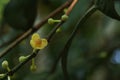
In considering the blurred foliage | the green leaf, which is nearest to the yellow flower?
the green leaf

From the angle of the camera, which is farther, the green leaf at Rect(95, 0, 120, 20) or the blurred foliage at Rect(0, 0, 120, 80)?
Result: the blurred foliage at Rect(0, 0, 120, 80)

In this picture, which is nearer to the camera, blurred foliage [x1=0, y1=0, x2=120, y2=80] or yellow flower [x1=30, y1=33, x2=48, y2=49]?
yellow flower [x1=30, y1=33, x2=48, y2=49]

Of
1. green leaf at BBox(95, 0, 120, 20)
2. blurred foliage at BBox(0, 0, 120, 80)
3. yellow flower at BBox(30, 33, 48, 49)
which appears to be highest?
yellow flower at BBox(30, 33, 48, 49)

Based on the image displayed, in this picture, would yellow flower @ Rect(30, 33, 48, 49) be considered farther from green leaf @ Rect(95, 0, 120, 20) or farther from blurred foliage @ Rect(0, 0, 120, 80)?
blurred foliage @ Rect(0, 0, 120, 80)

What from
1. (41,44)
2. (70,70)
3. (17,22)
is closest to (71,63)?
(70,70)

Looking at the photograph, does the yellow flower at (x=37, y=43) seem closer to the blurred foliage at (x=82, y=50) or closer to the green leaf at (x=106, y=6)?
the green leaf at (x=106, y=6)

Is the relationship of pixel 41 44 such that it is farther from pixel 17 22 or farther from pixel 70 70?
pixel 70 70

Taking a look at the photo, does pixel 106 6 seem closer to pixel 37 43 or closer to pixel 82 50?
pixel 37 43

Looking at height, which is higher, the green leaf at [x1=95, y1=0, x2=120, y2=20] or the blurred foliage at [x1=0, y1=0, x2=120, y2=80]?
the green leaf at [x1=95, y1=0, x2=120, y2=20]
